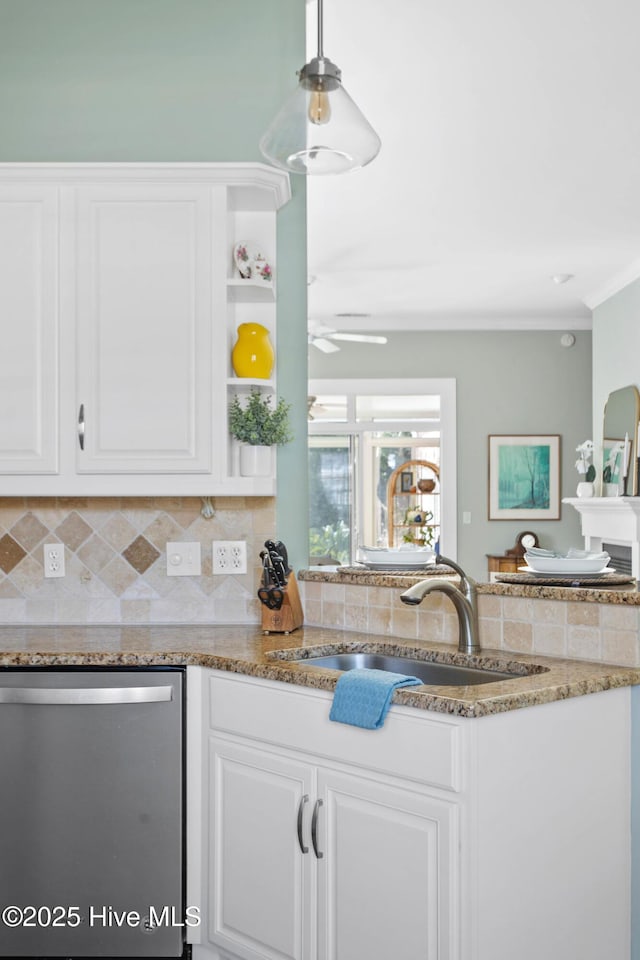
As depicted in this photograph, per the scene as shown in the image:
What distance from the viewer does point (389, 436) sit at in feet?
28.2

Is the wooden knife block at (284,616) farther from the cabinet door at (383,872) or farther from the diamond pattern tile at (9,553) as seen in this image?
the diamond pattern tile at (9,553)

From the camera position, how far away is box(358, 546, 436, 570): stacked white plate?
2.87 m

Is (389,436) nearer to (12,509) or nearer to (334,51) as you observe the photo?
(334,51)

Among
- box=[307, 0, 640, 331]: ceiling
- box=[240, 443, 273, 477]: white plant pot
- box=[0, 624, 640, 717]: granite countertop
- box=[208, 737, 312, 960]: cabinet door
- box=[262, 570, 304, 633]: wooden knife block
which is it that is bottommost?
box=[208, 737, 312, 960]: cabinet door

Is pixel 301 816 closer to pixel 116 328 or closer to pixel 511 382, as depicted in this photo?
pixel 116 328

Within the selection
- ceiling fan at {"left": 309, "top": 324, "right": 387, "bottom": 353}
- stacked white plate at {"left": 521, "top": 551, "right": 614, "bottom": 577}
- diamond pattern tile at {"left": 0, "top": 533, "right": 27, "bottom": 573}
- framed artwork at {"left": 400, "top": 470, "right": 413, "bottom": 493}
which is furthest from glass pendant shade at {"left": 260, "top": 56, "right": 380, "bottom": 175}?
framed artwork at {"left": 400, "top": 470, "right": 413, "bottom": 493}

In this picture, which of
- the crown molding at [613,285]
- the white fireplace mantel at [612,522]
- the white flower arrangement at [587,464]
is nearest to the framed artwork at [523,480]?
the white flower arrangement at [587,464]

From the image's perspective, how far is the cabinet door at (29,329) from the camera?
2770 mm

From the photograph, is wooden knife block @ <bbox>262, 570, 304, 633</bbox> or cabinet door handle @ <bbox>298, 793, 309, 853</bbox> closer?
cabinet door handle @ <bbox>298, 793, 309, 853</bbox>

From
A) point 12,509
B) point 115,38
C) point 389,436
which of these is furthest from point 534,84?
point 389,436

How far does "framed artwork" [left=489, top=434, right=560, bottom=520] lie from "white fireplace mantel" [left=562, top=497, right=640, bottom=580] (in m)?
0.63

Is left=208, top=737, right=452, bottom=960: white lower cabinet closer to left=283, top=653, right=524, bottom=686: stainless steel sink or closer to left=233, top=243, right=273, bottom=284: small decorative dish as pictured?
left=283, top=653, right=524, bottom=686: stainless steel sink

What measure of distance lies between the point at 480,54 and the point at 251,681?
2.62 meters

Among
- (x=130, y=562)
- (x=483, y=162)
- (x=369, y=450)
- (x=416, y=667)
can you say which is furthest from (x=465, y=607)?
(x=369, y=450)
